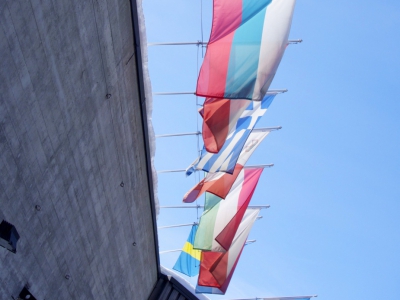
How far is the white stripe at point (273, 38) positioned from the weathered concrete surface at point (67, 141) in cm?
334

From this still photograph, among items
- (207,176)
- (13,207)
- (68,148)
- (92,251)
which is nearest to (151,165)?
(207,176)

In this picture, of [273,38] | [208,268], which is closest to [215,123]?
[273,38]

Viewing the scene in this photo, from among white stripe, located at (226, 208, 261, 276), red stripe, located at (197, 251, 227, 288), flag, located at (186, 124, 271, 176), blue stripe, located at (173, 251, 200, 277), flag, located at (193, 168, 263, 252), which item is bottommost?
blue stripe, located at (173, 251, 200, 277)

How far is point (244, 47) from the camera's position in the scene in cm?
1268

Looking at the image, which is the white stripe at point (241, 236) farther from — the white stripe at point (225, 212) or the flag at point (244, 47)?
the flag at point (244, 47)

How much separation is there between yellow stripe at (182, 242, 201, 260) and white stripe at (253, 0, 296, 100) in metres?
12.4

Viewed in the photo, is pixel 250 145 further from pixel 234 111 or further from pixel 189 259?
pixel 189 259

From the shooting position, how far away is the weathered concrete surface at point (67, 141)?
9.33 m

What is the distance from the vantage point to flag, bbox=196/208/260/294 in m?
20.1

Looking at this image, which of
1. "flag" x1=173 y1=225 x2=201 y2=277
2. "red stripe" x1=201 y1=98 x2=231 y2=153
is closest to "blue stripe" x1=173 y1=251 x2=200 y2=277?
"flag" x1=173 y1=225 x2=201 y2=277

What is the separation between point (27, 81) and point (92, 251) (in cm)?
700

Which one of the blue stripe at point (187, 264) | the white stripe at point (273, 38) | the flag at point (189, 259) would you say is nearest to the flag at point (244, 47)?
the white stripe at point (273, 38)

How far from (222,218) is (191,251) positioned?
4.95 m

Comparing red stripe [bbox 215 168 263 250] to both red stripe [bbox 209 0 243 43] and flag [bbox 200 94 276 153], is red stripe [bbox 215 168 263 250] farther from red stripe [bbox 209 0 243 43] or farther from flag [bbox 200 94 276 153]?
red stripe [bbox 209 0 243 43]
